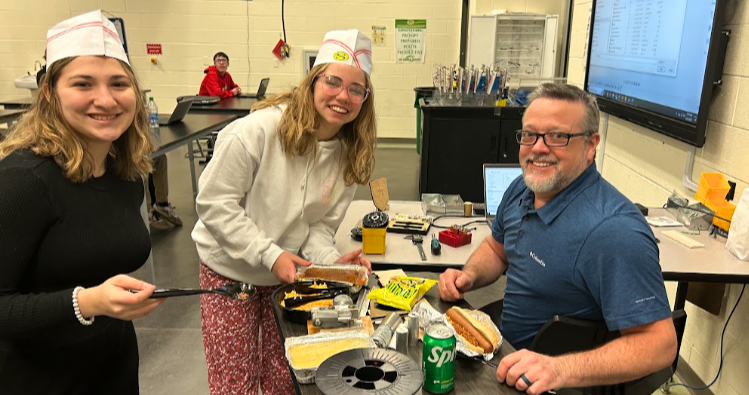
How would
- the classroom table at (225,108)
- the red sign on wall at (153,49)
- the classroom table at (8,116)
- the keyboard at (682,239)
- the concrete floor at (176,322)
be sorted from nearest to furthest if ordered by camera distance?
1. the keyboard at (682,239)
2. the concrete floor at (176,322)
3. the classroom table at (8,116)
4. the classroom table at (225,108)
5. the red sign on wall at (153,49)

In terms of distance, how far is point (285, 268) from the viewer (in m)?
1.59

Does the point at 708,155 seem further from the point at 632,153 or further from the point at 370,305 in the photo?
the point at 370,305

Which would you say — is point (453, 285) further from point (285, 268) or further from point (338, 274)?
point (285, 268)

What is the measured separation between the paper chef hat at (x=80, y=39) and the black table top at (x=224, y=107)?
12.7ft

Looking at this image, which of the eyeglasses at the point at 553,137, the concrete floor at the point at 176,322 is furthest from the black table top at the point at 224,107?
the eyeglasses at the point at 553,137

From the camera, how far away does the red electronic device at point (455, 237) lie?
2.24m

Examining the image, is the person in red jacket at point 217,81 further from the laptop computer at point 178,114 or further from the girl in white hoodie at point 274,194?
the girl in white hoodie at point 274,194

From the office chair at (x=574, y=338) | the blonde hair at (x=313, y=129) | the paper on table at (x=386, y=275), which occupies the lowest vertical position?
the office chair at (x=574, y=338)

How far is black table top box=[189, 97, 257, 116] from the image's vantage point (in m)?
5.21

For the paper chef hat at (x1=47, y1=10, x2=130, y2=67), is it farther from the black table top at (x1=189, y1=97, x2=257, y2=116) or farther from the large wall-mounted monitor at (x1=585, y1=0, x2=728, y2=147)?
the black table top at (x1=189, y1=97, x2=257, y2=116)

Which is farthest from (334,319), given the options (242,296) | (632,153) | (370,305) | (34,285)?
(632,153)

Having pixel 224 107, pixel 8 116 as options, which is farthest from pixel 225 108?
pixel 8 116

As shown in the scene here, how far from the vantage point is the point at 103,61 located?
1.27 meters

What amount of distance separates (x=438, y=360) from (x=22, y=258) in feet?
3.02
